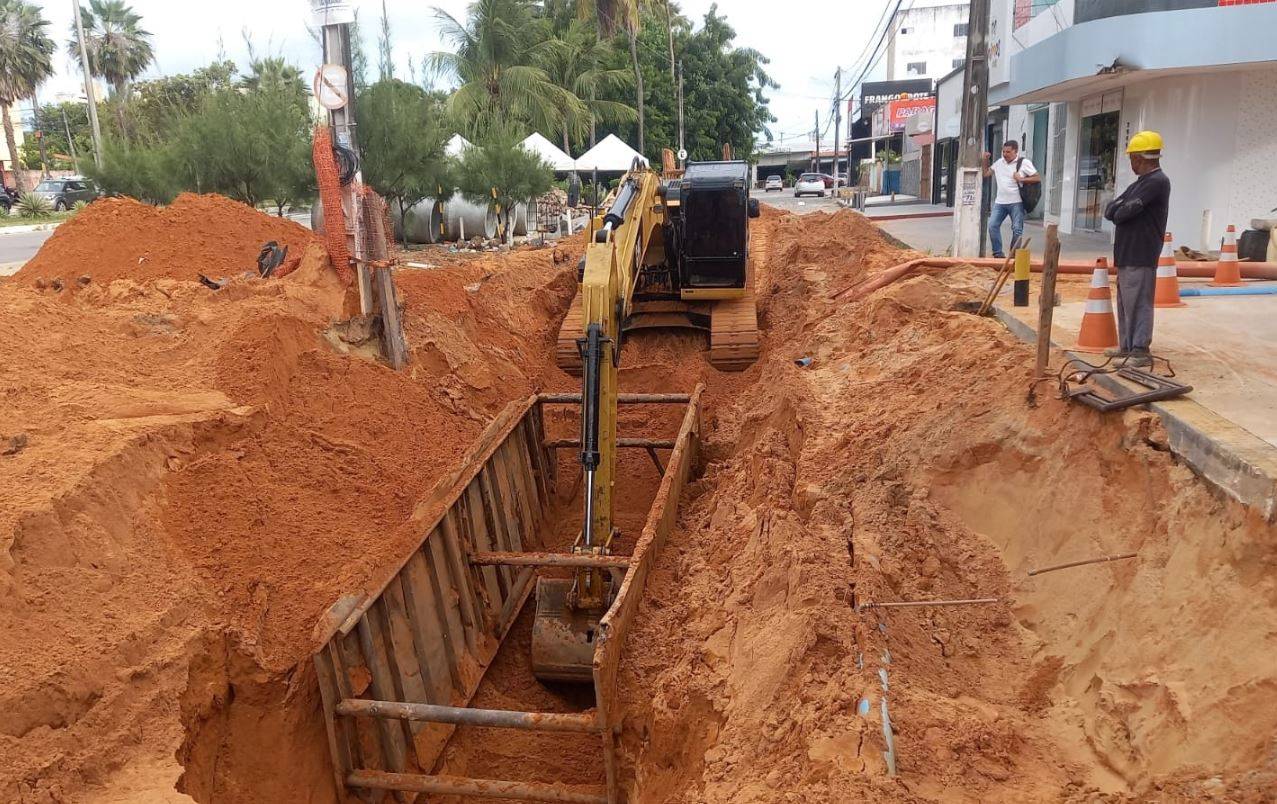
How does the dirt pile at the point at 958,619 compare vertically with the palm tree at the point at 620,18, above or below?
below

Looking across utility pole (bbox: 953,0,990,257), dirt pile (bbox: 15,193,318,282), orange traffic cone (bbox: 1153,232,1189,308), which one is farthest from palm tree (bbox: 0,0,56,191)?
orange traffic cone (bbox: 1153,232,1189,308)

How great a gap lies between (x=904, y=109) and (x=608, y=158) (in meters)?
23.4

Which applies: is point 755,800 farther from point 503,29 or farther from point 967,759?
point 503,29

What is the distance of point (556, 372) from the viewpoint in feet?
36.7

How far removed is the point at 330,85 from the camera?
816cm

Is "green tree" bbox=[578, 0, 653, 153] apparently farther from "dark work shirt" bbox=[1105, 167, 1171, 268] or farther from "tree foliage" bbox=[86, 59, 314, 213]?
"dark work shirt" bbox=[1105, 167, 1171, 268]

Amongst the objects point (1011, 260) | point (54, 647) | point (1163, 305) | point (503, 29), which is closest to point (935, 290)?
Answer: point (1011, 260)

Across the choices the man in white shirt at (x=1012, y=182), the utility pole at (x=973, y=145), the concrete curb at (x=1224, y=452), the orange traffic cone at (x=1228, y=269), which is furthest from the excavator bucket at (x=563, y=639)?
the utility pole at (x=973, y=145)

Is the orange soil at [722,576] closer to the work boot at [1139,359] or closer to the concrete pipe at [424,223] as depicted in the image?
the work boot at [1139,359]

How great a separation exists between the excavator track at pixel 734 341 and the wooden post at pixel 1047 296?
4.95m

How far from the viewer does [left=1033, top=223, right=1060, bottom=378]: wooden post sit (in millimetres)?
5363

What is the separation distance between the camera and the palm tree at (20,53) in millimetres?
41219

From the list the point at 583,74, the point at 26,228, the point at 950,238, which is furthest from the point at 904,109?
the point at 26,228

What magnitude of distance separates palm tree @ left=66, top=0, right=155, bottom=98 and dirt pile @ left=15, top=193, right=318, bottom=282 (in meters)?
39.4
